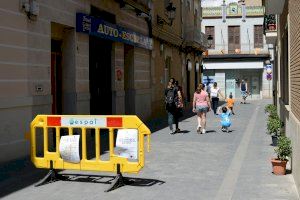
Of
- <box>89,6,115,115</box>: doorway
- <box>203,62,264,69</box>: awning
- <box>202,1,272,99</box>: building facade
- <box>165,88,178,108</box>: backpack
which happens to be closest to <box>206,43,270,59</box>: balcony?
<box>202,1,272,99</box>: building facade

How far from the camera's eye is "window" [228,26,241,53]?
151 feet

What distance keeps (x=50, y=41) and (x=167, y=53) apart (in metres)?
13.6

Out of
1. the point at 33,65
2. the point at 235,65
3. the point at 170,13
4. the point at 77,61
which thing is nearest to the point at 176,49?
the point at 170,13

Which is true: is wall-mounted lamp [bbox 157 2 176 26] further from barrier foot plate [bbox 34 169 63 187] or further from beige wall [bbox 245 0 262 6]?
beige wall [bbox 245 0 262 6]

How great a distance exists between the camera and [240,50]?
4553cm

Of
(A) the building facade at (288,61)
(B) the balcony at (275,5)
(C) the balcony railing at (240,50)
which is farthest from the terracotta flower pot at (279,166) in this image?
(C) the balcony railing at (240,50)

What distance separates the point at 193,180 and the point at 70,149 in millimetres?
2318

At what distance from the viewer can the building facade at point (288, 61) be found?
7426 millimetres

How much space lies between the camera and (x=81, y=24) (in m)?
13.8

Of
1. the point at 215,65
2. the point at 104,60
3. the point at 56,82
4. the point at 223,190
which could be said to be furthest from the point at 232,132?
the point at 215,65

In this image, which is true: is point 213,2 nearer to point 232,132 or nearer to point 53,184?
point 232,132

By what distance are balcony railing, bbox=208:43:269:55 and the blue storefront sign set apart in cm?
2716

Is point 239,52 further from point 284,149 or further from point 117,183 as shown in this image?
point 117,183

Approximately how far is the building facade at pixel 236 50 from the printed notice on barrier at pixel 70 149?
125 ft
